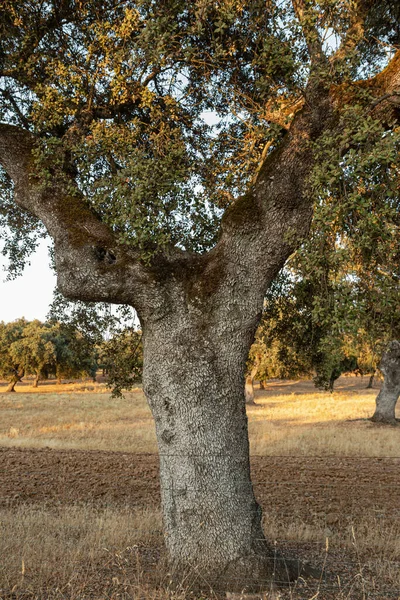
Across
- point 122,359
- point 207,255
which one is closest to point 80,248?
point 207,255

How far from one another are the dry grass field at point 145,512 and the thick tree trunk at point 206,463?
0.49 metres

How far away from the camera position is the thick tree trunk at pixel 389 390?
25938 mm

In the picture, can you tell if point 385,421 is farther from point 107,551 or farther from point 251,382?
point 107,551

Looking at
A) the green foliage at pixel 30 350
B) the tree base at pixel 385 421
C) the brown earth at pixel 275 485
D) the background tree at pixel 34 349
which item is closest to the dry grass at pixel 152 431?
the tree base at pixel 385 421

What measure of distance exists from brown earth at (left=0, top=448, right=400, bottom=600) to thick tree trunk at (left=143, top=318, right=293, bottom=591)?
1.70 metres

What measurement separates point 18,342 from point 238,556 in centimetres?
5317

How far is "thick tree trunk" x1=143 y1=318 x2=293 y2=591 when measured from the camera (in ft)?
19.7

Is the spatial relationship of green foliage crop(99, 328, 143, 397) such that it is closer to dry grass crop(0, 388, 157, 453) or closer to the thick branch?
the thick branch

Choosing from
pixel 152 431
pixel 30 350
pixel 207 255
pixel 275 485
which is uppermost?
pixel 30 350

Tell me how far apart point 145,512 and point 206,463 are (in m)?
4.31

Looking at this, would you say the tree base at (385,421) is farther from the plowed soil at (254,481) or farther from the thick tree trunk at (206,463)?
the thick tree trunk at (206,463)

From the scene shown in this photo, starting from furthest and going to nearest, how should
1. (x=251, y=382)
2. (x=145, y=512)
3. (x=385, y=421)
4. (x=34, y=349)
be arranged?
(x=34, y=349) < (x=251, y=382) < (x=385, y=421) < (x=145, y=512)

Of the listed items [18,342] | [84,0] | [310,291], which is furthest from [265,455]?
[18,342]

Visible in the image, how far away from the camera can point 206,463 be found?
241 inches
